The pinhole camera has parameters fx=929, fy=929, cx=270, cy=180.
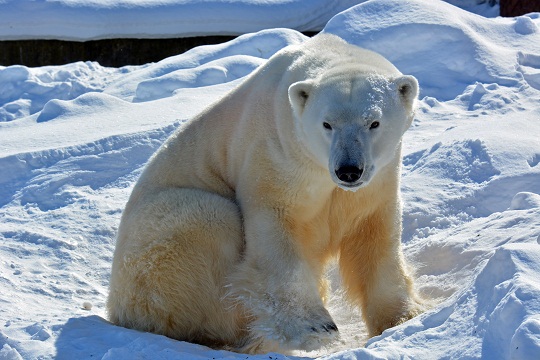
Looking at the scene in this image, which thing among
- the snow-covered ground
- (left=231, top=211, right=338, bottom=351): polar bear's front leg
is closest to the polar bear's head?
(left=231, top=211, right=338, bottom=351): polar bear's front leg

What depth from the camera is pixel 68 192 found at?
6.19 meters

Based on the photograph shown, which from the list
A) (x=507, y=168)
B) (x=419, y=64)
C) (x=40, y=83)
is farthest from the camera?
(x=40, y=83)

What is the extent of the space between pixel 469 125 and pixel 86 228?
2579 millimetres

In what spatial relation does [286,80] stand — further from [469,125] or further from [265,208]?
[469,125]

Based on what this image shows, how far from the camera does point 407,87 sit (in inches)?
157

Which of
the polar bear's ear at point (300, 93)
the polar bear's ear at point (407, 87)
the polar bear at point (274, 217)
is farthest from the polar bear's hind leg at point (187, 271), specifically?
the polar bear's ear at point (407, 87)

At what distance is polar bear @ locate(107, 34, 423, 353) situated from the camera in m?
3.98

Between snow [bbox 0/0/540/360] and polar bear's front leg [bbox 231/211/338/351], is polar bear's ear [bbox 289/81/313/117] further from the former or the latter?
snow [bbox 0/0/540/360]

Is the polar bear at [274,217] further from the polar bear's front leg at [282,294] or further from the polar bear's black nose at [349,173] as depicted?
the polar bear's black nose at [349,173]

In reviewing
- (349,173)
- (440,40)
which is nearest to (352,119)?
(349,173)

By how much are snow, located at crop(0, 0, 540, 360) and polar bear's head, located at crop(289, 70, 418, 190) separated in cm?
64

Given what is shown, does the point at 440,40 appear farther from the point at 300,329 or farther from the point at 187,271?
the point at 300,329

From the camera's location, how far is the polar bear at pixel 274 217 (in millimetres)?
3979

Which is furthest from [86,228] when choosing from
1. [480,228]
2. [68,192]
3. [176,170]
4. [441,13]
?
[441,13]
